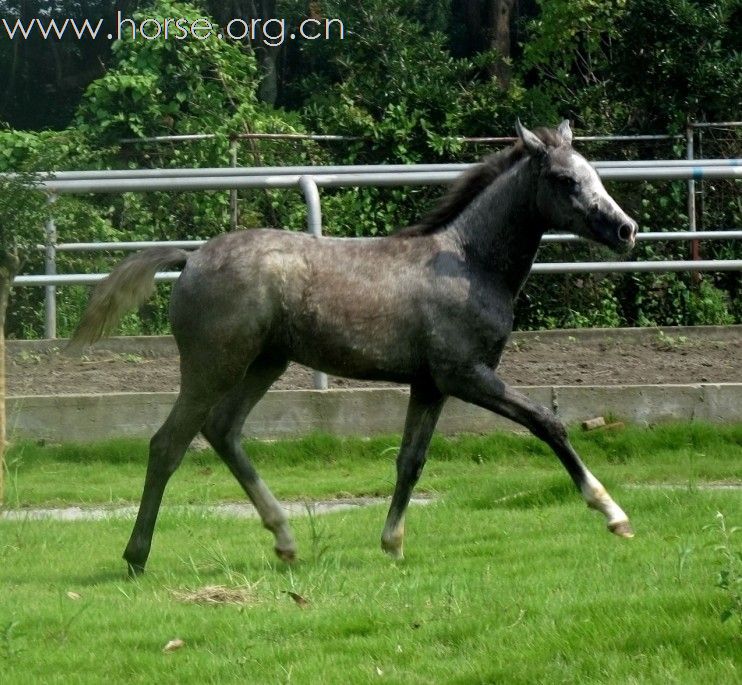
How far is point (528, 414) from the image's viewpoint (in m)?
7.27

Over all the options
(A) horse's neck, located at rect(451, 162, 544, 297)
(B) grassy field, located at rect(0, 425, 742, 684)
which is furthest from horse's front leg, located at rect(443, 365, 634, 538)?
(A) horse's neck, located at rect(451, 162, 544, 297)

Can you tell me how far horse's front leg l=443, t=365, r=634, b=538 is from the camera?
7230 millimetres

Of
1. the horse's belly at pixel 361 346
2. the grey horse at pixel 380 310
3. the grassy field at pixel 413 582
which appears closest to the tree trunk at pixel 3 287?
the grassy field at pixel 413 582

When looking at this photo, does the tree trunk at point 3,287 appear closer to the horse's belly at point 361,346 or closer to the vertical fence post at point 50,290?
the horse's belly at point 361,346

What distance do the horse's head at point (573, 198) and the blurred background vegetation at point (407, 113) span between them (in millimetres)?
3176

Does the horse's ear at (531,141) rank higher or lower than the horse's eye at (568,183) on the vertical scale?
higher

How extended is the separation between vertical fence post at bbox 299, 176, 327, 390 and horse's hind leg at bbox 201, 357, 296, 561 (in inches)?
119

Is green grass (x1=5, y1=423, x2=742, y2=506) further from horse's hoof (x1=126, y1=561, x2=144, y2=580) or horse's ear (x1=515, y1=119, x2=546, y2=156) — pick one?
horse's ear (x1=515, y1=119, x2=546, y2=156)

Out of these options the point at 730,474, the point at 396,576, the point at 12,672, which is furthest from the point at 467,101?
the point at 12,672

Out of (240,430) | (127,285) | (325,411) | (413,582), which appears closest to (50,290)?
(325,411)

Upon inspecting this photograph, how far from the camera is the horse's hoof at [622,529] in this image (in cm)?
718

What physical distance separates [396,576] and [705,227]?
319 inches

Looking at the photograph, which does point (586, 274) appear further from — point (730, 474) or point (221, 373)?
point (221, 373)

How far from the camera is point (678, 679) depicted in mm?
4734
